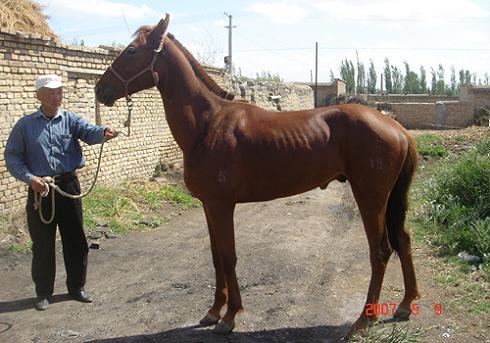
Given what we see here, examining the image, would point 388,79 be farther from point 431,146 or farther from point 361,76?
point 431,146

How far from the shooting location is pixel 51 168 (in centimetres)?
432

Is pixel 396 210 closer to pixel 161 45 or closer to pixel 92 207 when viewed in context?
pixel 161 45

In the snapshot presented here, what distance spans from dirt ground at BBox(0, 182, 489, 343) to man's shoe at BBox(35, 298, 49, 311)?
2.1 inches

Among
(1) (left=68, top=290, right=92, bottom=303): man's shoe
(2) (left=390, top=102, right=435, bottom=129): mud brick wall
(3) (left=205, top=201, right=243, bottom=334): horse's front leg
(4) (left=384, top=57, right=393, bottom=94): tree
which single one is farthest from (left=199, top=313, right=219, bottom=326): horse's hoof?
(4) (left=384, top=57, right=393, bottom=94): tree

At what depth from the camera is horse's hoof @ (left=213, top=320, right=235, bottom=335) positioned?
12.5 ft

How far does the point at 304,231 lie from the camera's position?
282 inches

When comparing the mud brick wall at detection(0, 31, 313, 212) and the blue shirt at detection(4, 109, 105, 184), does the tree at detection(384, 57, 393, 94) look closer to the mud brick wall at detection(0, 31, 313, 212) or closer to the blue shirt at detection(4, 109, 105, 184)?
the mud brick wall at detection(0, 31, 313, 212)

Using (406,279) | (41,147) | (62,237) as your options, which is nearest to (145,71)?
(41,147)

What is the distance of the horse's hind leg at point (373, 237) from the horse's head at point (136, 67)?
75.0 inches

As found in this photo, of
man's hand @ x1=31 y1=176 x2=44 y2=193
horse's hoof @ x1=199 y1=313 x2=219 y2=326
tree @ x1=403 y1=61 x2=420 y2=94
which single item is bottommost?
horse's hoof @ x1=199 y1=313 x2=219 y2=326

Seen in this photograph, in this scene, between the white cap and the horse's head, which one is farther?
the white cap

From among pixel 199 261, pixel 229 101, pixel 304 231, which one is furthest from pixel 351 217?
pixel 229 101

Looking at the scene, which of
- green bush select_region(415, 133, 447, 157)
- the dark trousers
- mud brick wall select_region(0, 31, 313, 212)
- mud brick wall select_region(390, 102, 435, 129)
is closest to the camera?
the dark trousers

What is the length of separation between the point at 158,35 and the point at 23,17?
6.05 metres
